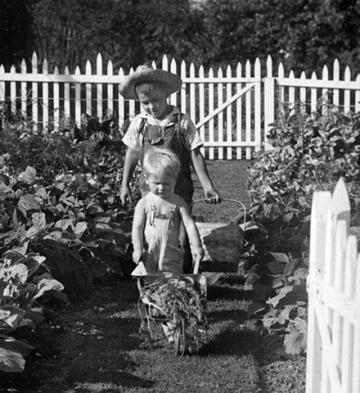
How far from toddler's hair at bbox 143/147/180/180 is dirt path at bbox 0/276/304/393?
3.19ft

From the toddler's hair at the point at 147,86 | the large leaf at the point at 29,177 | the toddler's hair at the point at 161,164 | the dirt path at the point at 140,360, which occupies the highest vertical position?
the toddler's hair at the point at 147,86

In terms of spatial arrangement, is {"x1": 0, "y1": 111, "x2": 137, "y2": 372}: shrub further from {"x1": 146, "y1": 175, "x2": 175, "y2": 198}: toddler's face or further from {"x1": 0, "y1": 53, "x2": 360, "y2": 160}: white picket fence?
{"x1": 0, "y1": 53, "x2": 360, "y2": 160}: white picket fence

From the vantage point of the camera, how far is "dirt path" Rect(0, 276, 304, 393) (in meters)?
4.67

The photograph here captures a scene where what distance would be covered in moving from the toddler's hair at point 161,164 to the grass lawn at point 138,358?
0.96 m

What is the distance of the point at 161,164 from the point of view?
5.41 meters

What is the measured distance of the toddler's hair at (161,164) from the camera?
5.41 m

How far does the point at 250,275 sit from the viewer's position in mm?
6125

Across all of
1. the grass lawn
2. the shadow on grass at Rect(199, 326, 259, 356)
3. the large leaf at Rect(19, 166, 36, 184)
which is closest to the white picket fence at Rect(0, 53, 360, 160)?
the large leaf at Rect(19, 166, 36, 184)

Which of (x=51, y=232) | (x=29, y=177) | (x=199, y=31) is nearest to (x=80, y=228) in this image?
(x=51, y=232)

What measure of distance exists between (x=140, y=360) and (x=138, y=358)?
0.12 ft

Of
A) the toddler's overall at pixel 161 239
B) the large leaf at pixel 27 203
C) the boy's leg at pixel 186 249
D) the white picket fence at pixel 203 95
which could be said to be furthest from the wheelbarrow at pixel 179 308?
the white picket fence at pixel 203 95

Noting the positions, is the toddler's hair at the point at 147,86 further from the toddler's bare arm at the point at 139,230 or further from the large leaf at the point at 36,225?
the large leaf at the point at 36,225

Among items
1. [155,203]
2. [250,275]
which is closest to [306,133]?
[250,275]

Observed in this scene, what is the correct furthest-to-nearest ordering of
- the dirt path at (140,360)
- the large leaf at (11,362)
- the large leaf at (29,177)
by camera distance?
the large leaf at (29,177), the dirt path at (140,360), the large leaf at (11,362)
